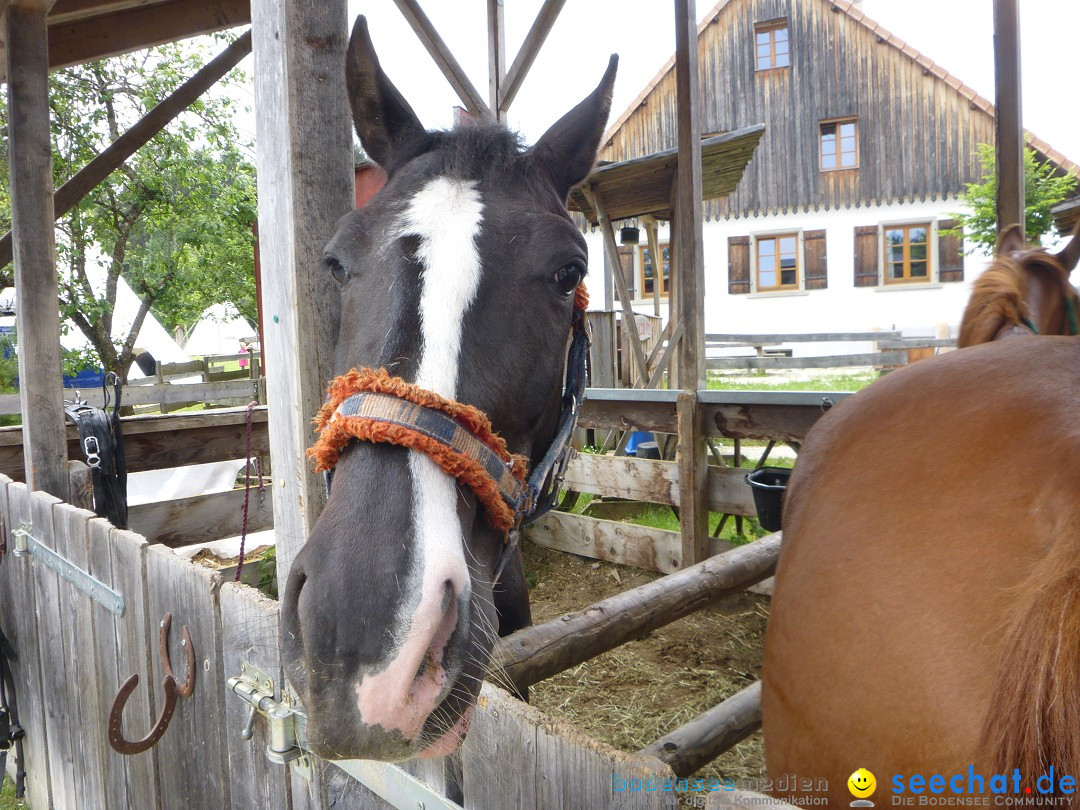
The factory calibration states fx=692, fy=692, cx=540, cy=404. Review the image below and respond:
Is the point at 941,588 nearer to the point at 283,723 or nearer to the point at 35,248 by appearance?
the point at 283,723

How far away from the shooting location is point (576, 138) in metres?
1.69

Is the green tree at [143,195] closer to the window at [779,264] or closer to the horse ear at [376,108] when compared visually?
the horse ear at [376,108]

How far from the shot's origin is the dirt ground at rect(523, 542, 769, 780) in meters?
3.19

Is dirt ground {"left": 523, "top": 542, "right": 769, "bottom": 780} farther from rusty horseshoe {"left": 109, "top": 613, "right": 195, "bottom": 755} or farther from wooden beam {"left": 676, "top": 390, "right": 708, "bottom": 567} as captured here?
rusty horseshoe {"left": 109, "top": 613, "right": 195, "bottom": 755}

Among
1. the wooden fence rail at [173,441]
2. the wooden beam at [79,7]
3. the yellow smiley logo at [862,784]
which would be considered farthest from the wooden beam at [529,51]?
the yellow smiley logo at [862,784]

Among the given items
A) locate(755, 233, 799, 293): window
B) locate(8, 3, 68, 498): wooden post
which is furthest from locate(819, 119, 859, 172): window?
locate(8, 3, 68, 498): wooden post

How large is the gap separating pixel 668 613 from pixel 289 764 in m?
1.01

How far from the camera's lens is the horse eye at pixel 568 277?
55.9 inches

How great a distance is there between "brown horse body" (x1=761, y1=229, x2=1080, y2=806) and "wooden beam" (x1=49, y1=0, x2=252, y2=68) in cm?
402

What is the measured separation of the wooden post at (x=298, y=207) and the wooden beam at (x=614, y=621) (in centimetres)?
53

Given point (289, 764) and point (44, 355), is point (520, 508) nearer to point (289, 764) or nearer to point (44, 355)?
point (289, 764)

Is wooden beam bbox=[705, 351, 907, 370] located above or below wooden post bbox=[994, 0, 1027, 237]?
below

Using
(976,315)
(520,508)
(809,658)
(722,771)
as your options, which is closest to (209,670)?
(520,508)

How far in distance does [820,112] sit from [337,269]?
20.2 meters
